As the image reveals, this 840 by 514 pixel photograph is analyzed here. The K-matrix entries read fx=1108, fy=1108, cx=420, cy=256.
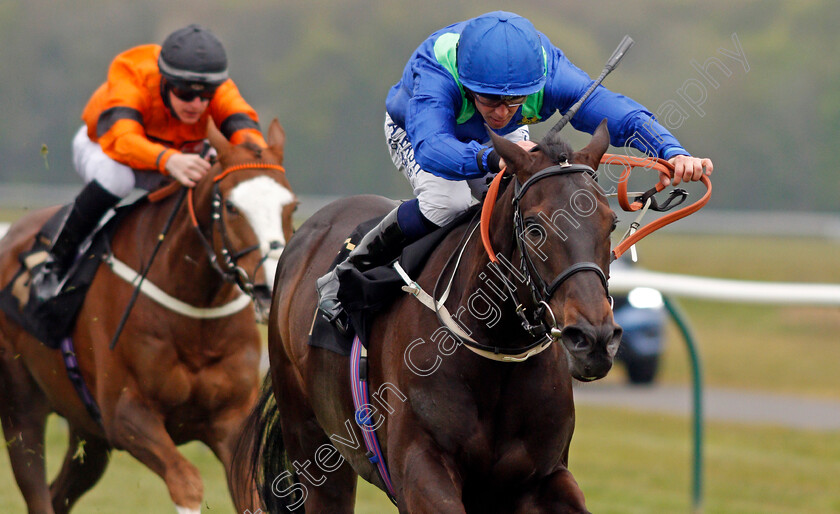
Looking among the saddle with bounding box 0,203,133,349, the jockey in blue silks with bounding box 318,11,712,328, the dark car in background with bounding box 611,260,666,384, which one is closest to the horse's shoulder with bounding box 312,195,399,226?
the jockey in blue silks with bounding box 318,11,712,328

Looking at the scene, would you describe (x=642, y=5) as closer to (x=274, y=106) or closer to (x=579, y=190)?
(x=274, y=106)

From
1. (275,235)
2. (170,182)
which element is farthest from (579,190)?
(170,182)

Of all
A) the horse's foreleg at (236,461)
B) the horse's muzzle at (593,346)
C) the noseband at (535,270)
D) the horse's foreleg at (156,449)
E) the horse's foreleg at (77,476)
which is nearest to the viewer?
the horse's muzzle at (593,346)

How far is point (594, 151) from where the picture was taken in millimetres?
3021

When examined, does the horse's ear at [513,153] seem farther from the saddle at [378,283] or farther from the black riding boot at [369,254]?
the black riding boot at [369,254]

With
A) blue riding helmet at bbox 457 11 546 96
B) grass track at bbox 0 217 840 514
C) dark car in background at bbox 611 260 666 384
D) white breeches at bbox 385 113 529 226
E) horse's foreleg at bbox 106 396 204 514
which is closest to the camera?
blue riding helmet at bbox 457 11 546 96

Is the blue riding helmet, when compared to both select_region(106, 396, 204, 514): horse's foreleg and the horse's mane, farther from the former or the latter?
select_region(106, 396, 204, 514): horse's foreleg

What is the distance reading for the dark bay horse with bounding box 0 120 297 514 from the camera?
192 inches

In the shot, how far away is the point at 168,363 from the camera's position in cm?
500

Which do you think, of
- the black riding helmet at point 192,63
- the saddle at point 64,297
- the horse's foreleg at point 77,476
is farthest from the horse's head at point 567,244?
the horse's foreleg at point 77,476

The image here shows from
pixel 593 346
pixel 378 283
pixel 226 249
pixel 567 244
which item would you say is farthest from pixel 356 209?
pixel 593 346

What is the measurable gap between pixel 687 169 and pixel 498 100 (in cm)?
60

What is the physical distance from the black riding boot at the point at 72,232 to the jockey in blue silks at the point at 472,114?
1.79 metres

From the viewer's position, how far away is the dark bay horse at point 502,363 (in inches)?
109
